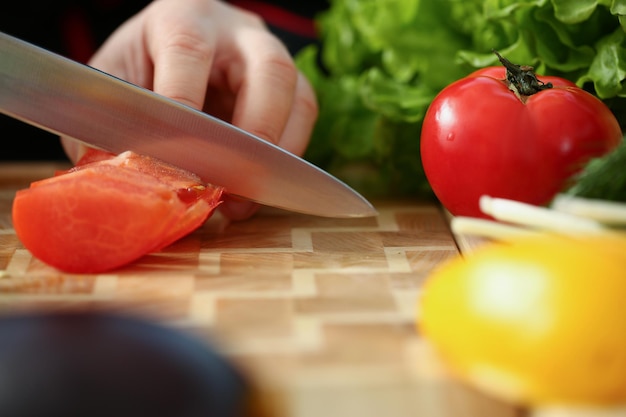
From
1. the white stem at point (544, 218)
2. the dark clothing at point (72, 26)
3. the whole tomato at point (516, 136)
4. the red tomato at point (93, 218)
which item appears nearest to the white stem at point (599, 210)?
the white stem at point (544, 218)

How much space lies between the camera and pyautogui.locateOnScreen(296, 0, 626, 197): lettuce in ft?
3.96

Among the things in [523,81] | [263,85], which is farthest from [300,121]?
[523,81]

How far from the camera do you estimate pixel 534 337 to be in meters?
0.73

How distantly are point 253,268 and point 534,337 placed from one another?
1.35ft

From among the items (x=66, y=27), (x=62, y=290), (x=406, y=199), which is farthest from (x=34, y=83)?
(x=66, y=27)

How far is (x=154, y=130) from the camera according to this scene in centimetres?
111

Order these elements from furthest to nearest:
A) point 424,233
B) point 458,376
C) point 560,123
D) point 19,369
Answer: point 424,233 → point 560,123 → point 458,376 → point 19,369

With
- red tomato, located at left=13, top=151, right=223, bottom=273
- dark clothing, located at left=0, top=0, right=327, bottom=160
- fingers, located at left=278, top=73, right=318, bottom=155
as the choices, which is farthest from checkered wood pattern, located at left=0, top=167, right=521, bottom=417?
dark clothing, located at left=0, top=0, right=327, bottom=160

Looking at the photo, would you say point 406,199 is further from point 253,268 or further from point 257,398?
point 257,398

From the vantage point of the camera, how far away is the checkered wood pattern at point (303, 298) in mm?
752

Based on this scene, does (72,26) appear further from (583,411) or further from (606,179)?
(583,411)

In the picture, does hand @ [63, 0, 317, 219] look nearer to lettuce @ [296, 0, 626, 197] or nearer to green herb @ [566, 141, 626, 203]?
lettuce @ [296, 0, 626, 197]

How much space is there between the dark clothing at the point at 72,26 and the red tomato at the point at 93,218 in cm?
81

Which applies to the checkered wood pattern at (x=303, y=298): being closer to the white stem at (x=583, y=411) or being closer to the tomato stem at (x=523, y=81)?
the white stem at (x=583, y=411)
